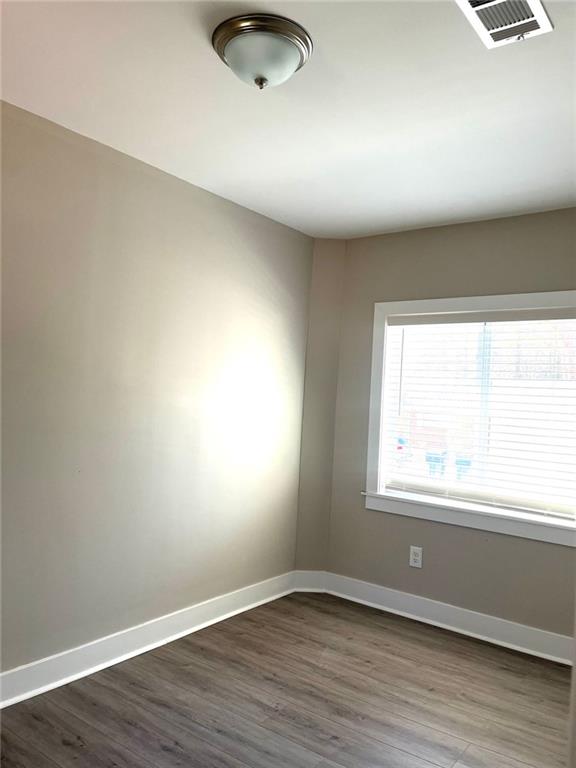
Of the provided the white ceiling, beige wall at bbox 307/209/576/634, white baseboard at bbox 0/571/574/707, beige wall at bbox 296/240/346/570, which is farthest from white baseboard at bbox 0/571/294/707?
the white ceiling

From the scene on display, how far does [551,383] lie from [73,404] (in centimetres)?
248

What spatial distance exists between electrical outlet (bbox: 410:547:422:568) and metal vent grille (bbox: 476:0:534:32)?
9.12 ft

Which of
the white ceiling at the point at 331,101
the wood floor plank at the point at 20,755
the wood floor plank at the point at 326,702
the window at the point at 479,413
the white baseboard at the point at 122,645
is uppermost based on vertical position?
the white ceiling at the point at 331,101

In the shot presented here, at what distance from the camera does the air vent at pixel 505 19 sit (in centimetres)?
157

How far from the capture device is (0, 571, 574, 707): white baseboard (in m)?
2.45

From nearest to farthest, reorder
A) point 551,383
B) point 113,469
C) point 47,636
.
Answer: point 47,636
point 113,469
point 551,383

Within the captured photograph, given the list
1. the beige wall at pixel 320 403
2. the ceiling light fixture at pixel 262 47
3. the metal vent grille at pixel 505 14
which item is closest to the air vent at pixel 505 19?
the metal vent grille at pixel 505 14

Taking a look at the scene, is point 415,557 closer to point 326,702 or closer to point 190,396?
point 326,702

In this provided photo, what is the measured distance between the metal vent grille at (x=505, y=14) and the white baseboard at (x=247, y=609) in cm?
284

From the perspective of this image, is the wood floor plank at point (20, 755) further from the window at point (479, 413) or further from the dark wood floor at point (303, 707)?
the window at point (479, 413)

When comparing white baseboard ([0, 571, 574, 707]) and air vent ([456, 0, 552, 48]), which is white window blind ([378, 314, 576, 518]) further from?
air vent ([456, 0, 552, 48])

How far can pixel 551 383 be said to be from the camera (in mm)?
3162

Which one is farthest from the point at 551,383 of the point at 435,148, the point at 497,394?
the point at 435,148

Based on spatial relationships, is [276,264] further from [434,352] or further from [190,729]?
[190,729]
